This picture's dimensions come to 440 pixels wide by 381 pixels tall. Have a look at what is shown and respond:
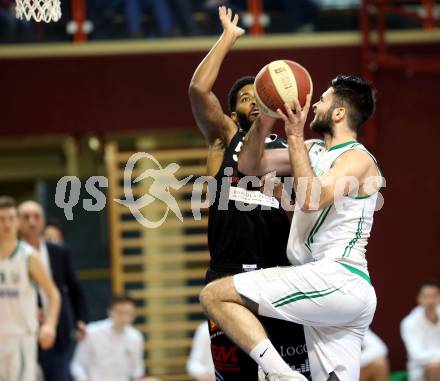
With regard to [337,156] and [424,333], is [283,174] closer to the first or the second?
[337,156]

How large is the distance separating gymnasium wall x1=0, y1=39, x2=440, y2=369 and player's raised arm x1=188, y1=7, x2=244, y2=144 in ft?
15.1

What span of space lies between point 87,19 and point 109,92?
74 cm

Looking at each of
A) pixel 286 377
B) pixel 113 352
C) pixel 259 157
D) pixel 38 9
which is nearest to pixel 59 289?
pixel 113 352

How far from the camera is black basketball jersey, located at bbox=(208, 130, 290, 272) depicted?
18.3ft

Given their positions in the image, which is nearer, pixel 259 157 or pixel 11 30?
pixel 259 157

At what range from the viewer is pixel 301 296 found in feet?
16.8

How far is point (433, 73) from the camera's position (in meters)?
10.5

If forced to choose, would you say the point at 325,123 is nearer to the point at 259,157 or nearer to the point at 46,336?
the point at 259,157

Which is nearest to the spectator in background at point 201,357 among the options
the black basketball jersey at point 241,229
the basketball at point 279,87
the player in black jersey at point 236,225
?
the player in black jersey at point 236,225

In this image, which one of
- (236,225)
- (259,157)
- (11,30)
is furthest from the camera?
(11,30)

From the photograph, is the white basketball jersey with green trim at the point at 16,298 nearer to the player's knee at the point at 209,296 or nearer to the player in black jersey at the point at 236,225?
the player in black jersey at the point at 236,225

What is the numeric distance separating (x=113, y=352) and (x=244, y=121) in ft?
14.1

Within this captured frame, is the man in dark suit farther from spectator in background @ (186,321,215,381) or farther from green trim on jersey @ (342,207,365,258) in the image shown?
green trim on jersey @ (342,207,365,258)

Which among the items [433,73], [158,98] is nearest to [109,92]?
[158,98]
